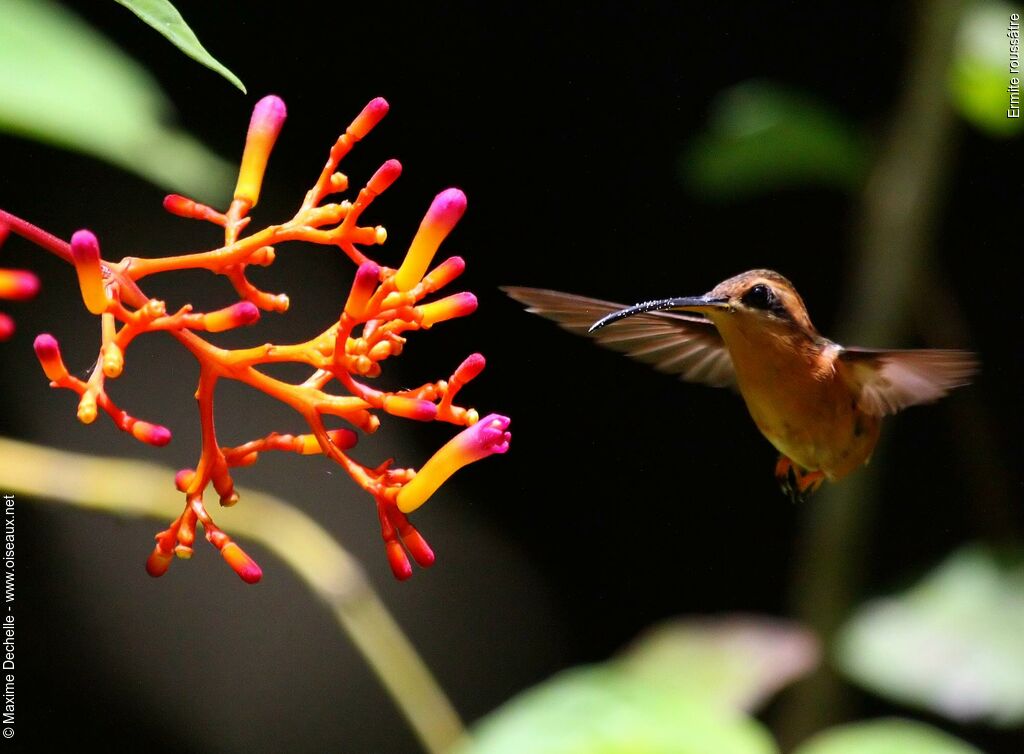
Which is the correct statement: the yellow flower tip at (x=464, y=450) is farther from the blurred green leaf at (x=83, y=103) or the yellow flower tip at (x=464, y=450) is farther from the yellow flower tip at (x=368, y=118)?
the blurred green leaf at (x=83, y=103)

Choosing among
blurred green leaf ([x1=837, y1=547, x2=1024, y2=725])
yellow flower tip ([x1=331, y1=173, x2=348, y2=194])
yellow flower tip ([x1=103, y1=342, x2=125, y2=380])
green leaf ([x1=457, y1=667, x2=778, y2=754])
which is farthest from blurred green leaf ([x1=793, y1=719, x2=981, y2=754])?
yellow flower tip ([x1=103, y1=342, x2=125, y2=380])

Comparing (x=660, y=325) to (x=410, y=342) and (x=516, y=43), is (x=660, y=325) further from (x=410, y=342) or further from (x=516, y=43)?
(x=516, y=43)

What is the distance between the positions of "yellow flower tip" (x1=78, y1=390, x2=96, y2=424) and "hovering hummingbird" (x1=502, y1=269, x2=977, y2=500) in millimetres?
471

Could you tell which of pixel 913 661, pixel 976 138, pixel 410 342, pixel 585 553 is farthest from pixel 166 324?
pixel 976 138

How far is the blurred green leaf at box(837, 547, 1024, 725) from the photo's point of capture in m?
2.59

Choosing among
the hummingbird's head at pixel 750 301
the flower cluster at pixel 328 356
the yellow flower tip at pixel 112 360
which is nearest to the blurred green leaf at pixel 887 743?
the hummingbird's head at pixel 750 301

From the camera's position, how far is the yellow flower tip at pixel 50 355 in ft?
2.56

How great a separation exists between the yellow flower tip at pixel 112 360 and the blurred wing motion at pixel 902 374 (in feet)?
2.64

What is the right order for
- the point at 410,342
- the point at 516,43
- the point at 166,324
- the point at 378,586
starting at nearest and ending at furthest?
1. the point at 166,324
2. the point at 410,342
3. the point at 516,43
4. the point at 378,586

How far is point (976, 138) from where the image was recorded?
3334mm

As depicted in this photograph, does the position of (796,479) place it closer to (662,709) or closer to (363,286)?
(662,709)

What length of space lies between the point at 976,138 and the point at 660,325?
2.20 m

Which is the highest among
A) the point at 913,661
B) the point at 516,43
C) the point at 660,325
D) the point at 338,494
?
the point at 516,43

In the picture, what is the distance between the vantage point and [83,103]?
4.56ft
